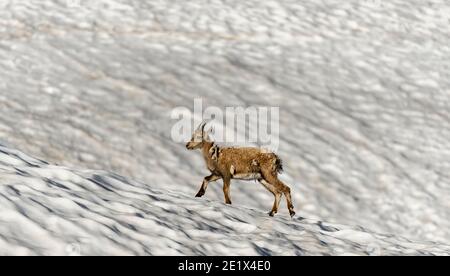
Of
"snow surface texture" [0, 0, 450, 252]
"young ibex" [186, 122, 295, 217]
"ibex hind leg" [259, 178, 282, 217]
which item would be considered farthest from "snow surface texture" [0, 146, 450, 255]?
"snow surface texture" [0, 0, 450, 252]

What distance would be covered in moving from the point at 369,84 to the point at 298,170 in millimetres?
2773

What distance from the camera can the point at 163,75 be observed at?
1128 cm

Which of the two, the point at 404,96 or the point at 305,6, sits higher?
the point at 305,6

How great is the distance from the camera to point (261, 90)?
37.2 feet

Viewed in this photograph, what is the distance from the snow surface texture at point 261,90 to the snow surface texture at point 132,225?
0.55m

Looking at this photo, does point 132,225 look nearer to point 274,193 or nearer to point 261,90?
point 274,193

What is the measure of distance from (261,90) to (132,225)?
211 inches

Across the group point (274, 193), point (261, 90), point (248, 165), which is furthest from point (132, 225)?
point (261, 90)

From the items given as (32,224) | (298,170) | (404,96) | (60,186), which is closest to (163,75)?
(298,170)

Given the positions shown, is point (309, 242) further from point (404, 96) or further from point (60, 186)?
point (404, 96)

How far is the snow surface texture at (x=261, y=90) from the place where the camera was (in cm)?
938

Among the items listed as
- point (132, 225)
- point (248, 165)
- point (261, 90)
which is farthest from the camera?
point (261, 90)

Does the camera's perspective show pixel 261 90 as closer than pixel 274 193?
No
